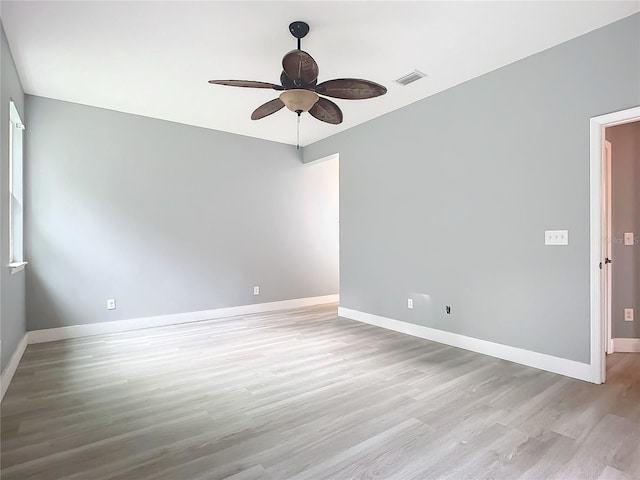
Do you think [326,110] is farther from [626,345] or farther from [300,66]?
[626,345]

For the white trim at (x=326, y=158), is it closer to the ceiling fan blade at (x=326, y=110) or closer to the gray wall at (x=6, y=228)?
the ceiling fan blade at (x=326, y=110)

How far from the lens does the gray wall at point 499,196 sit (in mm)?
2678

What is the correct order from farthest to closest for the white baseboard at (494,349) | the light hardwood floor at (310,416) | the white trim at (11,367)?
the white baseboard at (494,349), the white trim at (11,367), the light hardwood floor at (310,416)

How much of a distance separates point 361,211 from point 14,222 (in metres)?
3.93

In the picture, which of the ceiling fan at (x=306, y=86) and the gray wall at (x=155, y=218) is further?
the gray wall at (x=155, y=218)

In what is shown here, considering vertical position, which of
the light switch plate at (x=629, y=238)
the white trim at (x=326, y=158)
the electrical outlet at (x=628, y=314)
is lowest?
the electrical outlet at (x=628, y=314)

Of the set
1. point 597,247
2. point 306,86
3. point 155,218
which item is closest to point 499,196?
point 597,247

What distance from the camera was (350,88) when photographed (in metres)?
2.56

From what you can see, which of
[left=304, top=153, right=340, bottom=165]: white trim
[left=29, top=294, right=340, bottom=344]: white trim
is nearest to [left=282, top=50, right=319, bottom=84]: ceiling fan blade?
[left=304, top=153, right=340, bottom=165]: white trim

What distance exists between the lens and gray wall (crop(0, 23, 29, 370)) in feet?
8.26

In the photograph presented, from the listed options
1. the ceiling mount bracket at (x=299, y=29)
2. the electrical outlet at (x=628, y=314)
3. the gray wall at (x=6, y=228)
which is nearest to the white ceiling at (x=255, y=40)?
the ceiling mount bracket at (x=299, y=29)

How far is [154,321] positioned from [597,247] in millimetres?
4754

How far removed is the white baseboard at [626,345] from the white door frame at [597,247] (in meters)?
1.02

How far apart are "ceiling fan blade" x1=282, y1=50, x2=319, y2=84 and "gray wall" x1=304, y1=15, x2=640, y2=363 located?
1889 millimetres
